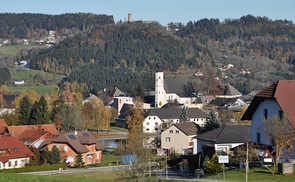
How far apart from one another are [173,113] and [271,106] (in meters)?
47.8

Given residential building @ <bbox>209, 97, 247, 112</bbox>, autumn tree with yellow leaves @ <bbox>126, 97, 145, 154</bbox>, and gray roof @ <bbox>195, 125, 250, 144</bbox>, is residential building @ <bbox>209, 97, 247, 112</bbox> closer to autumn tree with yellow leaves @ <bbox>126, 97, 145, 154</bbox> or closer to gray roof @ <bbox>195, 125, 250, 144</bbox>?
autumn tree with yellow leaves @ <bbox>126, 97, 145, 154</bbox>

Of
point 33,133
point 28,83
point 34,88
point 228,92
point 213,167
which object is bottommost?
point 213,167

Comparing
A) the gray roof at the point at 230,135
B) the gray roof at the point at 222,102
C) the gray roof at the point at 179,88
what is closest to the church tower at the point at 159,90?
the gray roof at the point at 179,88

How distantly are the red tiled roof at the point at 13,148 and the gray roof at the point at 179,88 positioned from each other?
5953cm

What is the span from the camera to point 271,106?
92.4 feet

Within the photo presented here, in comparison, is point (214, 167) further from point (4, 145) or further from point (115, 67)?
point (115, 67)

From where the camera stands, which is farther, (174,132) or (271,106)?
(174,132)

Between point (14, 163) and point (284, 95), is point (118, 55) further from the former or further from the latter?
point (284, 95)

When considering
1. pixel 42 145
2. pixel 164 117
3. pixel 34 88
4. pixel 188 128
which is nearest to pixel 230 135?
pixel 42 145

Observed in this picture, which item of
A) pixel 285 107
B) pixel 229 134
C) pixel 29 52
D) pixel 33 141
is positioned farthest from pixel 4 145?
pixel 29 52

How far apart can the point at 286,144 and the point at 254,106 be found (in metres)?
3.95

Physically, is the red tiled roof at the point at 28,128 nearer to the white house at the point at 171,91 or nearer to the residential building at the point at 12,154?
the residential building at the point at 12,154

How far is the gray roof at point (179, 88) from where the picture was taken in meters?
101

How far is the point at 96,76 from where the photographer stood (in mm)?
135375
